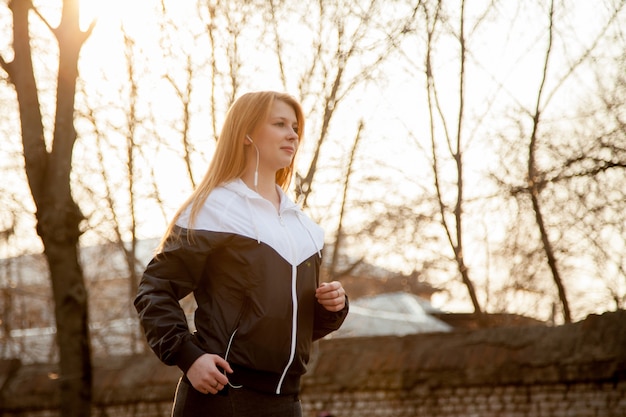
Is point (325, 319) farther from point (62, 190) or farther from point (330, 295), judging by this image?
point (62, 190)

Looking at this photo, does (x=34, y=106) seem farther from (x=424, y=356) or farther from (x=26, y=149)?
(x=424, y=356)

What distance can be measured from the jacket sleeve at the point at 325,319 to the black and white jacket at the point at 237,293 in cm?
4

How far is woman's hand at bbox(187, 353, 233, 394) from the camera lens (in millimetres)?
3119

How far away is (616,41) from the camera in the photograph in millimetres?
12414

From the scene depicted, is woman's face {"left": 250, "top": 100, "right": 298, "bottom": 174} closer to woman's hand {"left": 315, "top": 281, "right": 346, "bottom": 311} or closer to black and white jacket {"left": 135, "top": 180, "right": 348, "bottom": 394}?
black and white jacket {"left": 135, "top": 180, "right": 348, "bottom": 394}

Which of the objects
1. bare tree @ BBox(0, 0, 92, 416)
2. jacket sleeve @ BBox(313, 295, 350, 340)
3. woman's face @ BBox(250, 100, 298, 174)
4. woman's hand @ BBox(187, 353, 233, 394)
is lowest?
woman's hand @ BBox(187, 353, 233, 394)

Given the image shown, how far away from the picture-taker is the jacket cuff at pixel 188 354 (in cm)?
318

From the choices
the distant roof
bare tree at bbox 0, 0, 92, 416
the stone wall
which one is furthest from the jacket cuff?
the distant roof

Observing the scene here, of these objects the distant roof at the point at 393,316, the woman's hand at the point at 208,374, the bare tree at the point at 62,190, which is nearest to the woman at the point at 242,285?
the woman's hand at the point at 208,374

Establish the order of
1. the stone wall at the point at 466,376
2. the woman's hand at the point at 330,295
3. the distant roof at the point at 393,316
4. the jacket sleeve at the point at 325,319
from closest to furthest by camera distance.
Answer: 1. the woman's hand at the point at 330,295
2. the jacket sleeve at the point at 325,319
3. the stone wall at the point at 466,376
4. the distant roof at the point at 393,316

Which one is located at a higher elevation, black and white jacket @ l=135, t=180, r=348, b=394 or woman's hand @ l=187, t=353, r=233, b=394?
black and white jacket @ l=135, t=180, r=348, b=394

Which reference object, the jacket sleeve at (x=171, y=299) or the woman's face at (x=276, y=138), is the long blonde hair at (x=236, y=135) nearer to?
the woman's face at (x=276, y=138)

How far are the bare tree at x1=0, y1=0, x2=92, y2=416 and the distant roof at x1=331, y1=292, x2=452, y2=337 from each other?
846 inches

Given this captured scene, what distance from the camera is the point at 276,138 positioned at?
11.9 feet
